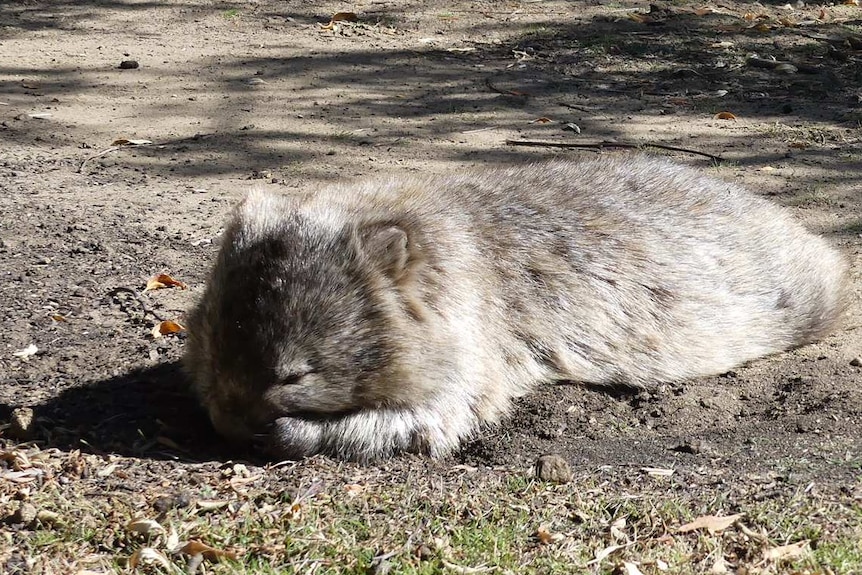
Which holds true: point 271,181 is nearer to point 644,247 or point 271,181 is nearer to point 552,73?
point 644,247

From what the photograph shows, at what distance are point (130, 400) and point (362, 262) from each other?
1122mm

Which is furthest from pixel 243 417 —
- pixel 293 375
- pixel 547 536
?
pixel 547 536

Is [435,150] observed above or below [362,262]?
below

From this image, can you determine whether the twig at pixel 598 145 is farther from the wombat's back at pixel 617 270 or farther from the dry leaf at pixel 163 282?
the dry leaf at pixel 163 282

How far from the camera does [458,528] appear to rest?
3.51 meters

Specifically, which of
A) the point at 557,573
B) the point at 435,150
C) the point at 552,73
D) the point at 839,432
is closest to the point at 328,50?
the point at 552,73

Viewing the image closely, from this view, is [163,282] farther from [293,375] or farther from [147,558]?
[147,558]

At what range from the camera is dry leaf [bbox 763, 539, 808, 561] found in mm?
3305

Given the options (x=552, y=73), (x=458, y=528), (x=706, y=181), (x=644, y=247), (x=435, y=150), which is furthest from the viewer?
(x=552, y=73)

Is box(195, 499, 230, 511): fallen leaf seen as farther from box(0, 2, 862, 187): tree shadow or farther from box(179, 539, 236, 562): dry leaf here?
box(0, 2, 862, 187): tree shadow

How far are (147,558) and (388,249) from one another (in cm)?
143

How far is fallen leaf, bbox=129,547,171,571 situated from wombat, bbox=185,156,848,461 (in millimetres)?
733

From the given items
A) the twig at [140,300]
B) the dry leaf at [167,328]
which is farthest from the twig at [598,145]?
the dry leaf at [167,328]

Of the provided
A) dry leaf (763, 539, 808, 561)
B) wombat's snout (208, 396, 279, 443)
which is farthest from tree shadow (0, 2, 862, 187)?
dry leaf (763, 539, 808, 561)
